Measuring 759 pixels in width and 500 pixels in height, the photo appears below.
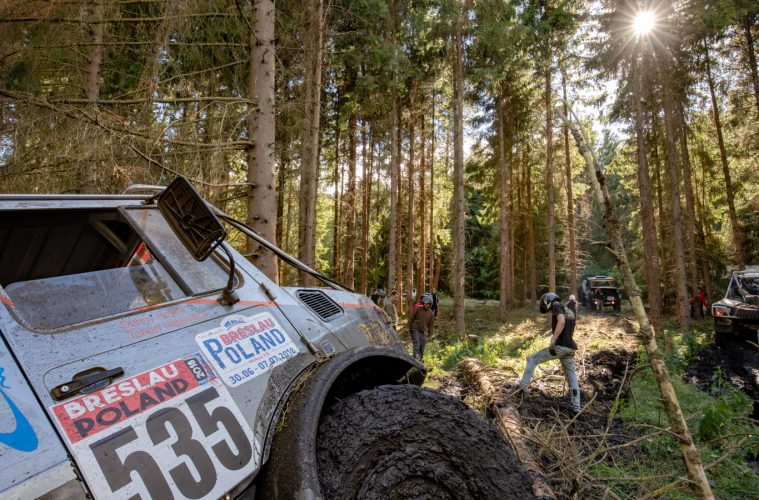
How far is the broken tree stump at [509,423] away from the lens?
325 centimetres

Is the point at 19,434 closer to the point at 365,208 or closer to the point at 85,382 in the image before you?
the point at 85,382

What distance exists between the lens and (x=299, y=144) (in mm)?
15203

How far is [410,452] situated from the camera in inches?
80.3

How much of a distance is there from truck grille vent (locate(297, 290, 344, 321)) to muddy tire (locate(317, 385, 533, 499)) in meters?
0.59

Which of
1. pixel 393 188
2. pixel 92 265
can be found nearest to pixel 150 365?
pixel 92 265

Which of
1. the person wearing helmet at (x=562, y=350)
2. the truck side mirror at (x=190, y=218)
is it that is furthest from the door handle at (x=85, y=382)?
the person wearing helmet at (x=562, y=350)

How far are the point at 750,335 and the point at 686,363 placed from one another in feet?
7.26

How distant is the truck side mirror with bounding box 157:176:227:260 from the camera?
1.84 metres

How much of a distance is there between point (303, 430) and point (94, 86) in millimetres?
8895

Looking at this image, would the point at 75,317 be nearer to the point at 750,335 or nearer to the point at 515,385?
the point at 515,385

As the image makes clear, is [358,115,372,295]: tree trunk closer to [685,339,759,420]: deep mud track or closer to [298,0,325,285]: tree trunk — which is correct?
[298,0,325,285]: tree trunk

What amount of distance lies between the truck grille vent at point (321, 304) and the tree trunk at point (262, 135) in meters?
3.33

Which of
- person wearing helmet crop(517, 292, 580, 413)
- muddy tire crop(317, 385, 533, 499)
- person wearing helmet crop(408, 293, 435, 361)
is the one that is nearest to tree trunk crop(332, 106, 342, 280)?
person wearing helmet crop(408, 293, 435, 361)

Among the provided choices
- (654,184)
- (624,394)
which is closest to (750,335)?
(624,394)
